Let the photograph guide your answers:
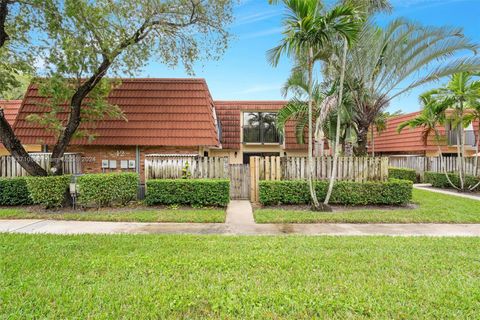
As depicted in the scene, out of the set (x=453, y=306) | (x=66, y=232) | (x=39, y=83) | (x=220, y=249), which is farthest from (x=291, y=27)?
(x=39, y=83)

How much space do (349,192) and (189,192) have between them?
209 inches

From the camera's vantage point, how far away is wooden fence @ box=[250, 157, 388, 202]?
376 inches

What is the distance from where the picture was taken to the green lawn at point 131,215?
719cm

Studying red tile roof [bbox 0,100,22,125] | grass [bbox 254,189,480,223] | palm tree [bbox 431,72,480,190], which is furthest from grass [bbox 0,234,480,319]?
red tile roof [bbox 0,100,22,125]

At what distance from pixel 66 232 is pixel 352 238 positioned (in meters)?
6.30

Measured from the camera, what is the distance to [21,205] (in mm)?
9016

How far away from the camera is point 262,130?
16.4m

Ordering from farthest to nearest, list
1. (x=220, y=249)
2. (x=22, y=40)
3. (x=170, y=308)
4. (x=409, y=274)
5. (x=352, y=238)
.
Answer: (x=22, y=40) → (x=352, y=238) → (x=220, y=249) → (x=409, y=274) → (x=170, y=308)

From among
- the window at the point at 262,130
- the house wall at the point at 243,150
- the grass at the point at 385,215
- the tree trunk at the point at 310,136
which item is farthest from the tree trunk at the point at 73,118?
the window at the point at 262,130

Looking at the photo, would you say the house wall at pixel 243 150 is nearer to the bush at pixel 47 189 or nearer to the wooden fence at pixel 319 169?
the wooden fence at pixel 319 169

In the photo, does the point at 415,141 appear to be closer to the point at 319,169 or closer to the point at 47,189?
the point at 319,169

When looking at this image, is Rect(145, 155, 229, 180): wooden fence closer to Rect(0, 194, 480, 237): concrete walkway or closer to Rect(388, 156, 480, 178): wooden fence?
Rect(0, 194, 480, 237): concrete walkway

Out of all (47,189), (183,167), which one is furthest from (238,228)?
(47,189)

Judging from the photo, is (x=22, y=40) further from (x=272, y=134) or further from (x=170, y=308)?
(x=272, y=134)
